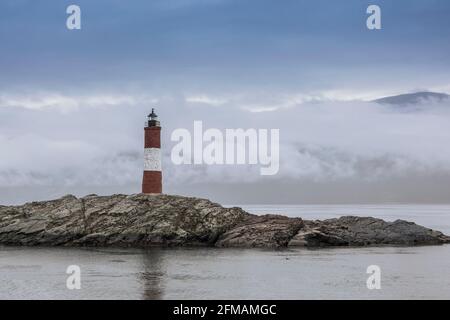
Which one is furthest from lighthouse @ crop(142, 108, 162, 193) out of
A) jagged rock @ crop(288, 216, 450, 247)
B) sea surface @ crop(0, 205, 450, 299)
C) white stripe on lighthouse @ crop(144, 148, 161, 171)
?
jagged rock @ crop(288, 216, 450, 247)

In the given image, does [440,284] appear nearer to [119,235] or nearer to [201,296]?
[201,296]

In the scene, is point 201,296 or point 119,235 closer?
point 201,296

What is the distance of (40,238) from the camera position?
69500mm

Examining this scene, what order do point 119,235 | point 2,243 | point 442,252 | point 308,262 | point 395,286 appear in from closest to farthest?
point 395,286, point 308,262, point 442,252, point 119,235, point 2,243

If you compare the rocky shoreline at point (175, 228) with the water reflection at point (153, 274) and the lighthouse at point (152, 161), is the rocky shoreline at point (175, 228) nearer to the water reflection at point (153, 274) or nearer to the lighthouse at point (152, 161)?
the lighthouse at point (152, 161)

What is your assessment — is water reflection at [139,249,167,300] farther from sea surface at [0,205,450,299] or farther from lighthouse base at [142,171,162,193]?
lighthouse base at [142,171,162,193]

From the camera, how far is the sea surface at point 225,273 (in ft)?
130

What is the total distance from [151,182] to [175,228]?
7.92 metres

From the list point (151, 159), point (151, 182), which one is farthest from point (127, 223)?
point (151, 159)

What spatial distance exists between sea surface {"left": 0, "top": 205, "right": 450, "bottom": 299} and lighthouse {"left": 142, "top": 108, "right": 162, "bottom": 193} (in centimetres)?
1027

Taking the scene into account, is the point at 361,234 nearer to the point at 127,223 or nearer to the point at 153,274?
the point at 127,223

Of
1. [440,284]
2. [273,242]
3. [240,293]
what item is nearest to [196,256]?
[273,242]
